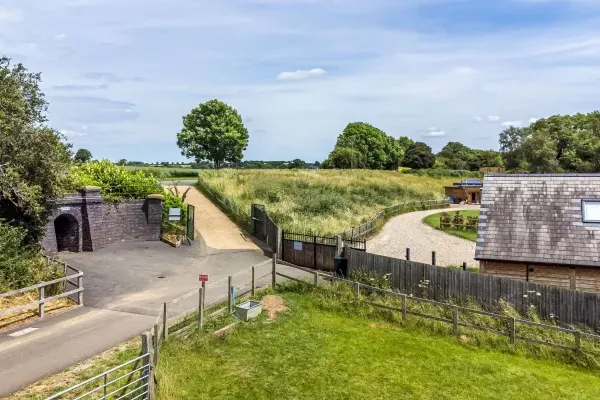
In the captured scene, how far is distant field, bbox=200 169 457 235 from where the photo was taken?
32834mm

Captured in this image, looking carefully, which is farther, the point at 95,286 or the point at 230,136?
the point at 230,136

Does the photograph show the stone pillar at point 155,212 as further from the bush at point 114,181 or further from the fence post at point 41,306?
the fence post at point 41,306

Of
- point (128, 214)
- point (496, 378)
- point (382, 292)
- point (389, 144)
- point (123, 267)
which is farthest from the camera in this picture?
point (389, 144)

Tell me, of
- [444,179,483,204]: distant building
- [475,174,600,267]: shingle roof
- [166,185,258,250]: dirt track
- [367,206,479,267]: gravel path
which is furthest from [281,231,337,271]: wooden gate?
[444,179,483,204]: distant building

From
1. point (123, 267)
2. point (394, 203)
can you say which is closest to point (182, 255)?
point (123, 267)

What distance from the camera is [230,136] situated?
7231 cm

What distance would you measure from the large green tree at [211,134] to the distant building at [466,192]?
34.8 metres

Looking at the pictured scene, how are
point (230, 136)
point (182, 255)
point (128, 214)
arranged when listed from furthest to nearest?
point (230, 136) < point (128, 214) < point (182, 255)

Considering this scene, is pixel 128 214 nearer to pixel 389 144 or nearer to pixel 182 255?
pixel 182 255

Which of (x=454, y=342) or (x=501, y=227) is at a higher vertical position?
(x=501, y=227)

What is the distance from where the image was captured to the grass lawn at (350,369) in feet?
34.9

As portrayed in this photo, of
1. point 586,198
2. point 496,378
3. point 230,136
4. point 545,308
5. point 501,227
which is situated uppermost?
point 230,136

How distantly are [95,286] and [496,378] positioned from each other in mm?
15426

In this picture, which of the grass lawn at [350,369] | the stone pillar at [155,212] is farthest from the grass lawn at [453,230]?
the stone pillar at [155,212]
